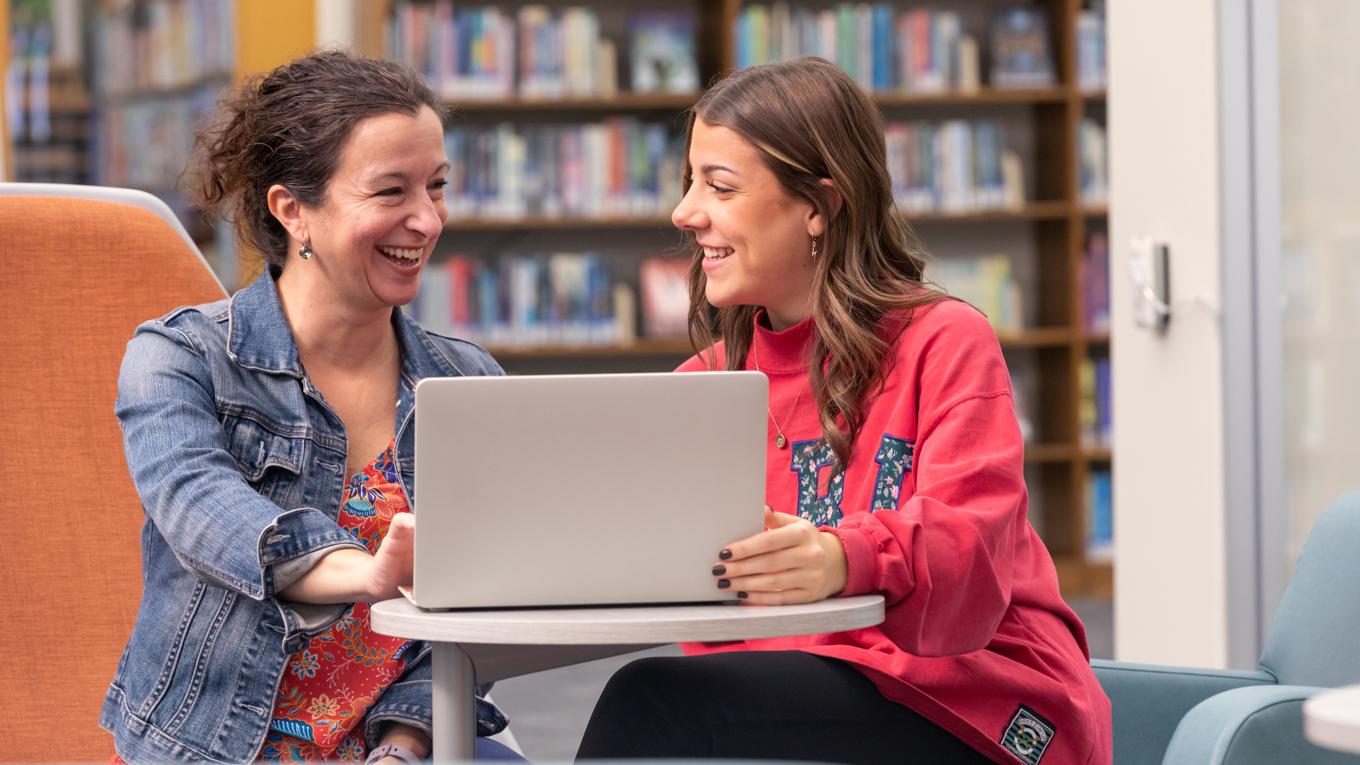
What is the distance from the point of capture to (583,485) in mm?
1262

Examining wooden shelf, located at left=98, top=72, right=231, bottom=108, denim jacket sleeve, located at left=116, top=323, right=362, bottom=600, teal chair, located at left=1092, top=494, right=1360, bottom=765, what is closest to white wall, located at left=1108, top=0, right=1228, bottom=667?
teal chair, located at left=1092, top=494, right=1360, bottom=765

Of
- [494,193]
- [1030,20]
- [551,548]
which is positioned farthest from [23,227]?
[1030,20]

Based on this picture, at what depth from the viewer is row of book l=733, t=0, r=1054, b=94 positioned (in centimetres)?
540

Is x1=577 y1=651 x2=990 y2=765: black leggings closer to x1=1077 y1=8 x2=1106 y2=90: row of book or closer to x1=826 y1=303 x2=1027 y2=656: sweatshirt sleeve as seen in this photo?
x1=826 y1=303 x2=1027 y2=656: sweatshirt sleeve

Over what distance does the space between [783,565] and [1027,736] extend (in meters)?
0.39

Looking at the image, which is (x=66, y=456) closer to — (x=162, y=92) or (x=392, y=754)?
(x=392, y=754)

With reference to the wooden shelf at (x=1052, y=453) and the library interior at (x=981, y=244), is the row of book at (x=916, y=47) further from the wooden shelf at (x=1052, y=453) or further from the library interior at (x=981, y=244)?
the wooden shelf at (x=1052, y=453)

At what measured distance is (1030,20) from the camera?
545cm

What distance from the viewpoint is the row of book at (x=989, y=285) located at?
5484mm

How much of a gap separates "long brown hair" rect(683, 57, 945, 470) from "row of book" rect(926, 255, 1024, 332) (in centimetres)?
376

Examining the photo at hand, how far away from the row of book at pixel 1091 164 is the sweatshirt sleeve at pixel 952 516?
13.2 ft

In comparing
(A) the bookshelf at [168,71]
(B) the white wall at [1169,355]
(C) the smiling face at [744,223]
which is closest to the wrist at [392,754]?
(C) the smiling face at [744,223]

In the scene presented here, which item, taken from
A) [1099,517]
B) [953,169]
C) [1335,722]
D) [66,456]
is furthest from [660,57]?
[1335,722]

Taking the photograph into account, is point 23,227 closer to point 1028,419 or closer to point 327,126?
point 327,126
